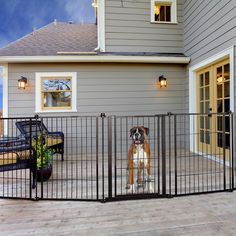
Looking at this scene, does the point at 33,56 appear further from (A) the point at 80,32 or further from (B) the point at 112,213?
(B) the point at 112,213

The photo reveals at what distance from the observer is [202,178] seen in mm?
3365

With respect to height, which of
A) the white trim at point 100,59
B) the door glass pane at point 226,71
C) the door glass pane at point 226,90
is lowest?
the door glass pane at point 226,90

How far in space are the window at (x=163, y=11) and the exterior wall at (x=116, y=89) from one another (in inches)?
57.3

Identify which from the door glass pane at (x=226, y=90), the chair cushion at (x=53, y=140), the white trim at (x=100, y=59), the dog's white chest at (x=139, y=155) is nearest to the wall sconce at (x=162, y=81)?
the white trim at (x=100, y=59)

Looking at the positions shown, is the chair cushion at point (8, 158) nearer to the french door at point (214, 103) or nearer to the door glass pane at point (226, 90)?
the french door at point (214, 103)

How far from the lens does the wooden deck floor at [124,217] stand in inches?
77.2

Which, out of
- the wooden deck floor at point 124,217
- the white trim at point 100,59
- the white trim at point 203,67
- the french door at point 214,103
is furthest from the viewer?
the white trim at point 100,59

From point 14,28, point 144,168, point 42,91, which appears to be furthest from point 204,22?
point 14,28

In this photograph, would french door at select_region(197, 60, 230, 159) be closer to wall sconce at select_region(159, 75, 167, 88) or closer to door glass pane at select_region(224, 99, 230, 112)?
door glass pane at select_region(224, 99, 230, 112)

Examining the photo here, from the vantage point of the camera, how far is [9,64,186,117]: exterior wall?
5617 millimetres

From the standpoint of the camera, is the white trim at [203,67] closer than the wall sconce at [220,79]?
Yes

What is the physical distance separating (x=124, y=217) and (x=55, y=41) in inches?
239

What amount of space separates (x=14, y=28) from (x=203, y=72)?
682 centimetres

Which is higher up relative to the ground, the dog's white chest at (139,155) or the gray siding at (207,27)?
the gray siding at (207,27)
